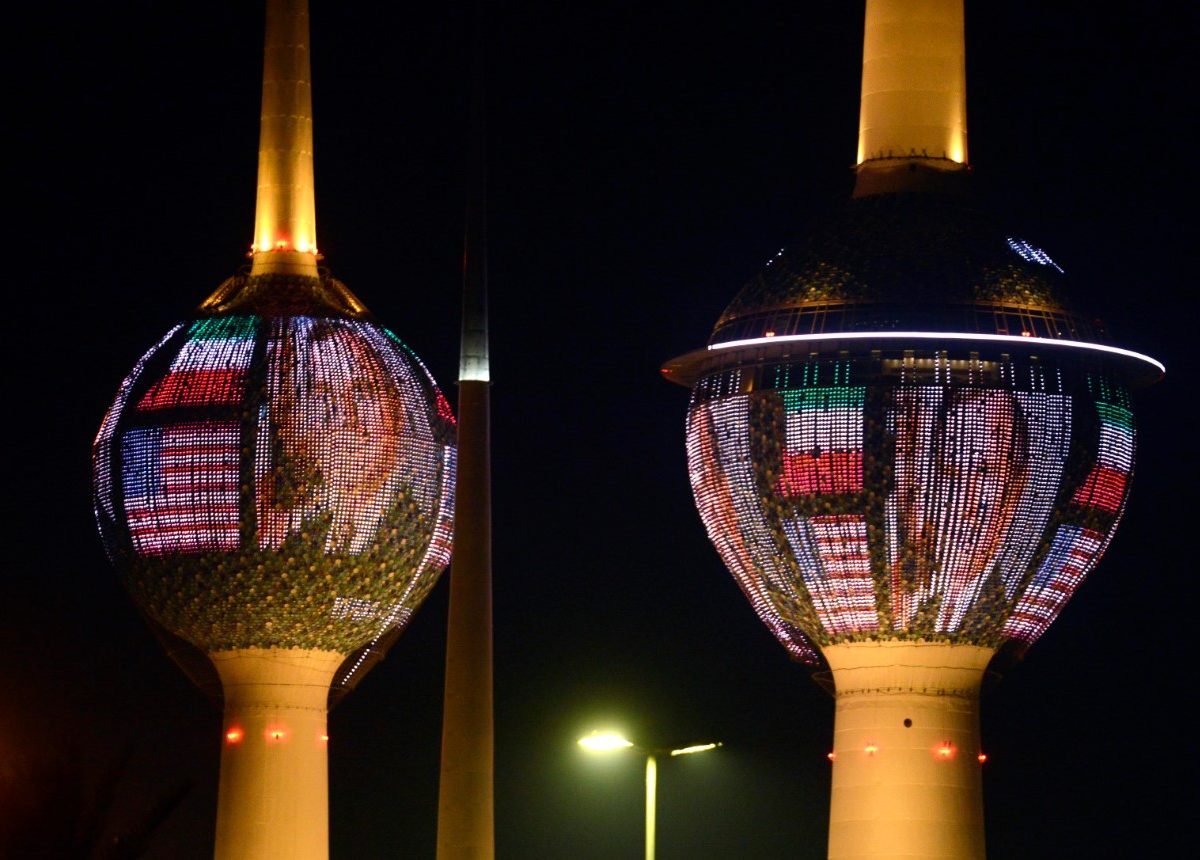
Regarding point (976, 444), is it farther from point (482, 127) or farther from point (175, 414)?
point (175, 414)

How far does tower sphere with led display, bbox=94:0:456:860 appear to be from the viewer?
94.8m

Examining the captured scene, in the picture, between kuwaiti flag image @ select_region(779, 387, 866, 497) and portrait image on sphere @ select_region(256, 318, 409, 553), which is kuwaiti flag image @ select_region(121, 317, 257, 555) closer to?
portrait image on sphere @ select_region(256, 318, 409, 553)

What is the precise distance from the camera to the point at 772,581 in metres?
86.4

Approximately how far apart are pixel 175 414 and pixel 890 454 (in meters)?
19.9

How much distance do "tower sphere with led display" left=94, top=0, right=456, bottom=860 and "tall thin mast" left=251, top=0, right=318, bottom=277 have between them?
54 millimetres

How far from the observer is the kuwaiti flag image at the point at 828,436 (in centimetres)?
8456

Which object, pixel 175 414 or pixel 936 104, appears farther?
pixel 175 414

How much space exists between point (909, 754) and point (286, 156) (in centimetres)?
2351

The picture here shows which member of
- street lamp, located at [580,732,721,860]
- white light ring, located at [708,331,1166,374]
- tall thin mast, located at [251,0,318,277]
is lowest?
street lamp, located at [580,732,721,860]

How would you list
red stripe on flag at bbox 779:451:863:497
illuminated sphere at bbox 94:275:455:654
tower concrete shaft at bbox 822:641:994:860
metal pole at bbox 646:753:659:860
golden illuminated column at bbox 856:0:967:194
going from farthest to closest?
illuminated sphere at bbox 94:275:455:654, golden illuminated column at bbox 856:0:967:194, red stripe on flag at bbox 779:451:863:497, tower concrete shaft at bbox 822:641:994:860, metal pole at bbox 646:753:659:860

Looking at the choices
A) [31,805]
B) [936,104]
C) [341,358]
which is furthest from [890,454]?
[31,805]

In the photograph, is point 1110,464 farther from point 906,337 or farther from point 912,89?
point 912,89

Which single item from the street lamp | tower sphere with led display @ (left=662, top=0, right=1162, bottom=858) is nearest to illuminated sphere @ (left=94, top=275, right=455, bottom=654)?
tower sphere with led display @ (left=662, top=0, right=1162, bottom=858)

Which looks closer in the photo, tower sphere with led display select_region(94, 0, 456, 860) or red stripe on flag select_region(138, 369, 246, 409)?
tower sphere with led display select_region(94, 0, 456, 860)
